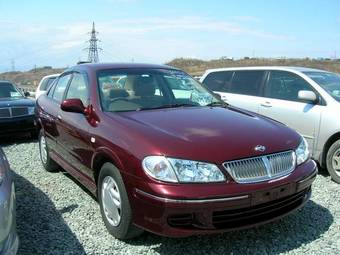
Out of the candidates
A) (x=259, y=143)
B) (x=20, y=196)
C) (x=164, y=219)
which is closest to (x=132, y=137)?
(x=164, y=219)

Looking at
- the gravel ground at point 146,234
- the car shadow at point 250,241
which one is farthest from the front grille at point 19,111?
the car shadow at point 250,241

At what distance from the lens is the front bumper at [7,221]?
310 cm

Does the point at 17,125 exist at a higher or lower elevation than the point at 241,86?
lower

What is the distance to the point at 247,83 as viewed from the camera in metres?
8.31

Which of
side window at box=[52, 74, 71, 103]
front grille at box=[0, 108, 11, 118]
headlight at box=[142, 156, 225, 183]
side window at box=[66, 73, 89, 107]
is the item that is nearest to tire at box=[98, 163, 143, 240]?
headlight at box=[142, 156, 225, 183]

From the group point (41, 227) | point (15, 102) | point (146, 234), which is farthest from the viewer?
point (15, 102)

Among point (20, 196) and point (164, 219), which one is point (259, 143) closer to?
point (164, 219)

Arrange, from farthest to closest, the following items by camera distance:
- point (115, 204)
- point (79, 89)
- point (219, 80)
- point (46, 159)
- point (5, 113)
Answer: point (5, 113) → point (219, 80) → point (46, 159) → point (79, 89) → point (115, 204)

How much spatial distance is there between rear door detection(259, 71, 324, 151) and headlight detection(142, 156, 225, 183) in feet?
11.7

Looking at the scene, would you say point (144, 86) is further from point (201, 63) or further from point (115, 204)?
point (201, 63)

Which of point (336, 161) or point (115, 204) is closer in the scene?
point (115, 204)

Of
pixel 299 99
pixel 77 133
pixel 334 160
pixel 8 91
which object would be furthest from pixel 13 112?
pixel 334 160

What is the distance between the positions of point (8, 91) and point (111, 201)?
830cm

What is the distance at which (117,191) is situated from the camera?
4.09 m
